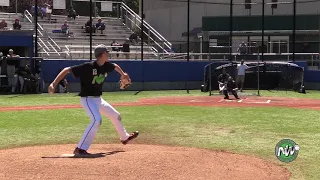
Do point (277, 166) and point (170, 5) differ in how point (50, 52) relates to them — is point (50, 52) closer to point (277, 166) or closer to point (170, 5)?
point (170, 5)

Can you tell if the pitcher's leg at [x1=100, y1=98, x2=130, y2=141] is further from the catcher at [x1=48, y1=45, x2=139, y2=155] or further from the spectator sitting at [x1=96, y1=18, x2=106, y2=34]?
the spectator sitting at [x1=96, y1=18, x2=106, y2=34]

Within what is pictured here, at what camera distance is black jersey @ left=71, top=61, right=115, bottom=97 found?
9008 mm

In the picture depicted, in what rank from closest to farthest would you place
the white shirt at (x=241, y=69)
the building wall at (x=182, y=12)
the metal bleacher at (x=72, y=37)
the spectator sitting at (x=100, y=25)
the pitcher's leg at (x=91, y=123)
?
the pitcher's leg at (x=91, y=123) → the white shirt at (x=241, y=69) → the metal bleacher at (x=72, y=37) → the spectator sitting at (x=100, y=25) → the building wall at (x=182, y=12)

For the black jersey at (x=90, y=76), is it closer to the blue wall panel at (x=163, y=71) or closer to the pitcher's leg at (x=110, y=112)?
the pitcher's leg at (x=110, y=112)

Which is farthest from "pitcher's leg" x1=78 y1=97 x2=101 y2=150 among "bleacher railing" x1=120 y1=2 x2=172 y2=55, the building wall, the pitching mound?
the building wall

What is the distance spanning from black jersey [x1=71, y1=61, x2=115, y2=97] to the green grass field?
2.45 metres

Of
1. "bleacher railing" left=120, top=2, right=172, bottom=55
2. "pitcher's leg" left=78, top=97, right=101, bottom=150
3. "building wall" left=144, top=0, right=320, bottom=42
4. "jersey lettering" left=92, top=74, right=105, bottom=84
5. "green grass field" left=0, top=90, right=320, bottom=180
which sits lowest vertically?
Result: "green grass field" left=0, top=90, right=320, bottom=180

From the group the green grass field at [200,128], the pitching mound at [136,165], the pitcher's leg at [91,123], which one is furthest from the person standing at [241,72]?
the pitcher's leg at [91,123]

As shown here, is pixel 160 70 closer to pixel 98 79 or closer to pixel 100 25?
pixel 100 25

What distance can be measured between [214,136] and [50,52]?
20989 mm

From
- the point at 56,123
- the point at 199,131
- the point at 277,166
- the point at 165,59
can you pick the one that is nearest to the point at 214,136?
the point at 199,131

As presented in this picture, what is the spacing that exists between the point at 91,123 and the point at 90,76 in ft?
2.70

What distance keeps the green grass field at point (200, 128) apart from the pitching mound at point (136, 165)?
0.58m

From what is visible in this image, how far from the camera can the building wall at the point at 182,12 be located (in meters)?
44.9
